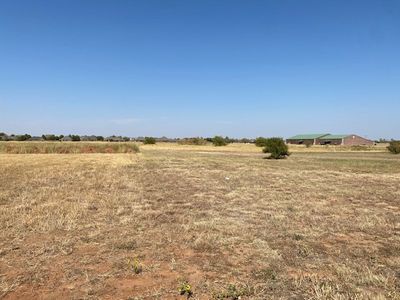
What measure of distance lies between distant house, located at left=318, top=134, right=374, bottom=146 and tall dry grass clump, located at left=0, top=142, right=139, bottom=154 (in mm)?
90906

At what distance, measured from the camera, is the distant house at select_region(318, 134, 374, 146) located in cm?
12262

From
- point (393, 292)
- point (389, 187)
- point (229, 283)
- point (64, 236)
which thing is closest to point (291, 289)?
point (229, 283)

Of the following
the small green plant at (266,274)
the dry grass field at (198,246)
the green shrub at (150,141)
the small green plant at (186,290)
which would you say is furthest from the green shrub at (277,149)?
the green shrub at (150,141)

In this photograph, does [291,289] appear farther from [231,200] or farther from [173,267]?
[231,200]

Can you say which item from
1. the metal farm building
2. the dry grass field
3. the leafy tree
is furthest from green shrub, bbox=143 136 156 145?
the dry grass field

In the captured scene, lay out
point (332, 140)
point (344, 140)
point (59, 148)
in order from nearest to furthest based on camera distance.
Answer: point (59, 148) < point (344, 140) < point (332, 140)

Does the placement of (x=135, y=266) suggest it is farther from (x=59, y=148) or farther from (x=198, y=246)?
(x=59, y=148)

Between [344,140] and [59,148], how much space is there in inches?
3977

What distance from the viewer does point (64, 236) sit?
23.6 ft

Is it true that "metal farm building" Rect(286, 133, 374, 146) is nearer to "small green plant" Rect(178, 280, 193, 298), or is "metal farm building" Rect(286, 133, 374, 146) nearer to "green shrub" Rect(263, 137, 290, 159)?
"green shrub" Rect(263, 137, 290, 159)

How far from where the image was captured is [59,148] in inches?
1778

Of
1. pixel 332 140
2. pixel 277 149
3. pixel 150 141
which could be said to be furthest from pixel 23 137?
pixel 332 140

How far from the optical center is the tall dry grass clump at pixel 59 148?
4211 cm

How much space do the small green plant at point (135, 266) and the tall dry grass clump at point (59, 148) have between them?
4097cm
